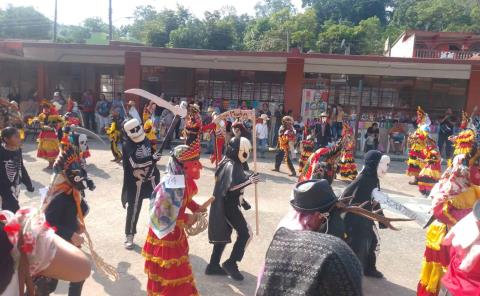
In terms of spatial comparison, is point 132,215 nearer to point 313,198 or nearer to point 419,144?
point 313,198

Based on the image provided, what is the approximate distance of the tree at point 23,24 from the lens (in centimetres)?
6881

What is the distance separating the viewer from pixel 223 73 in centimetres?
1856

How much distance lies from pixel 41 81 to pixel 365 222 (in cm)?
1710

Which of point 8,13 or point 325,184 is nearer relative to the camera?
point 325,184

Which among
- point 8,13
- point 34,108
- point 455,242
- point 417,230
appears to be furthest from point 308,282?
point 8,13

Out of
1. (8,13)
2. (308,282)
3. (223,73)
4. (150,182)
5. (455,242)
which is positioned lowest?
(150,182)

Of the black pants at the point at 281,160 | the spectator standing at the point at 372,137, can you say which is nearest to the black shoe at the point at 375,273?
the black pants at the point at 281,160

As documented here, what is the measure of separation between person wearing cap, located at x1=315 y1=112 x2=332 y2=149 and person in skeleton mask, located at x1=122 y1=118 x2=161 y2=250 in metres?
7.74

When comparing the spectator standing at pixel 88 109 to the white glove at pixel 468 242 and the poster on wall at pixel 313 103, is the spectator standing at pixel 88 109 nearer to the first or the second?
the poster on wall at pixel 313 103

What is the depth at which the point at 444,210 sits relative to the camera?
4.20m

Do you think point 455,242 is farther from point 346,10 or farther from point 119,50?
point 346,10

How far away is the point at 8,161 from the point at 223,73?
13.5 meters

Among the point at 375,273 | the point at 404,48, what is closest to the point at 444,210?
the point at 375,273

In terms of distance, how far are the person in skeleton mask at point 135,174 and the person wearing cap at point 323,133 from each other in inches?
305
